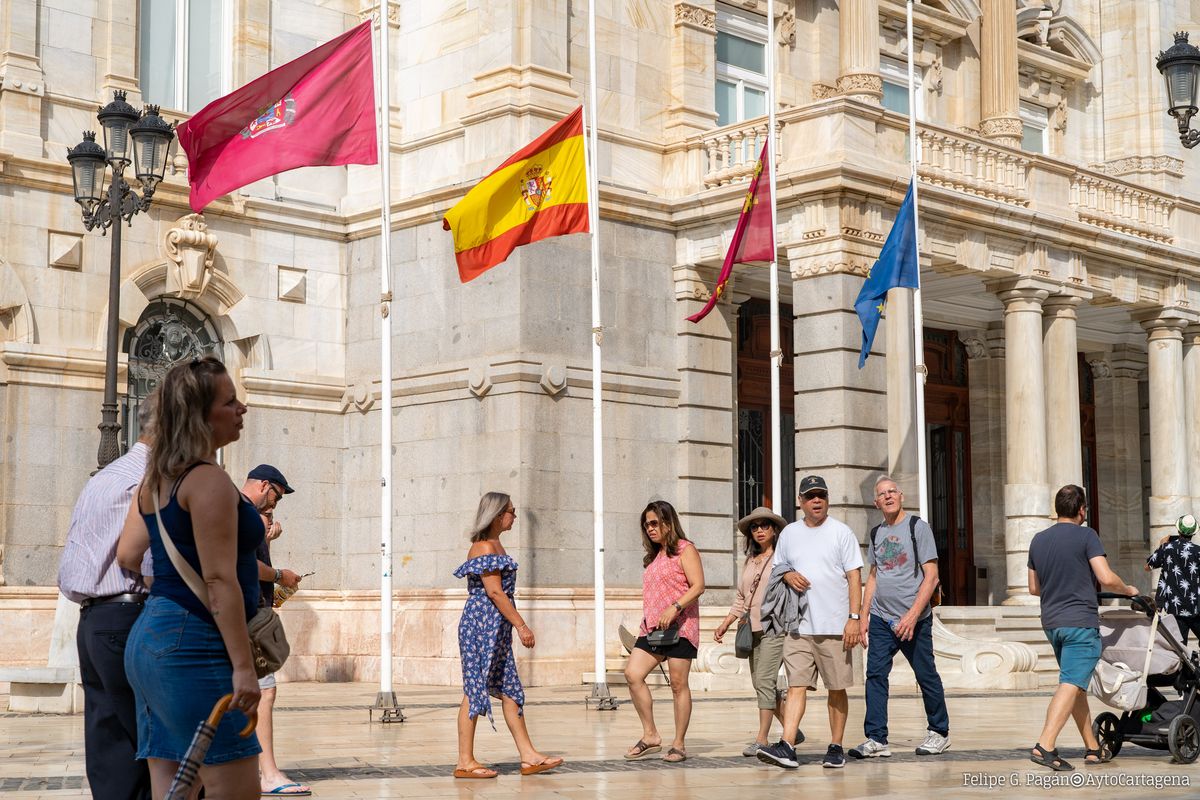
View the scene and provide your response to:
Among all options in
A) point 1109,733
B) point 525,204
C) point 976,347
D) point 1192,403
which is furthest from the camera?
point 976,347

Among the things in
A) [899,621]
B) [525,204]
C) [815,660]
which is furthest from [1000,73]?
[815,660]

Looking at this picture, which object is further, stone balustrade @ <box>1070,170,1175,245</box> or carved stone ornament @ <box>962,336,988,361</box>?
carved stone ornament @ <box>962,336,988,361</box>

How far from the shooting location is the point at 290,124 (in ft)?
52.0

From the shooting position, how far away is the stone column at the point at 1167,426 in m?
27.2

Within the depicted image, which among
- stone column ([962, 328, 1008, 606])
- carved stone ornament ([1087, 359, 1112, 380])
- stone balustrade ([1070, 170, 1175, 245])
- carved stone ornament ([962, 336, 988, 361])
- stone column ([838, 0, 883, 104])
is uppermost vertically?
stone column ([838, 0, 883, 104])

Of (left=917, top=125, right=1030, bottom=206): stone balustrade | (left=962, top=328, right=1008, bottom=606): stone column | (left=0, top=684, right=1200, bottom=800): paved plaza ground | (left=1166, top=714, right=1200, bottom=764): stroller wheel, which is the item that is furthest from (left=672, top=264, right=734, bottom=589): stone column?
(left=1166, top=714, right=1200, bottom=764): stroller wheel

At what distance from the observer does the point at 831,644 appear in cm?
1147

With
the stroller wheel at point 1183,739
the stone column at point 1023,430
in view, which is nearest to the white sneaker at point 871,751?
the stroller wheel at point 1183,739

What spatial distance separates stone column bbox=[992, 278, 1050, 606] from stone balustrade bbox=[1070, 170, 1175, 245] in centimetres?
200

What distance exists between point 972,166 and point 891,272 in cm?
402

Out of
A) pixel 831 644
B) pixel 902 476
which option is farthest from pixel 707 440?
pixel 831 644

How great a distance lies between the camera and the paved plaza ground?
9836mm

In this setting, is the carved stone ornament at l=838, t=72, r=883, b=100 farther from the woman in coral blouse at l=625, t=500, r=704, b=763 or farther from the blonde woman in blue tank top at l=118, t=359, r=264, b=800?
the blonde woman in blue tank top at l=118, t=359, r=264, b=800

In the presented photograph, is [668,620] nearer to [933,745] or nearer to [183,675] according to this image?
[933,745]
